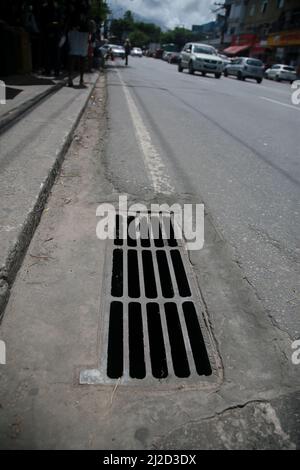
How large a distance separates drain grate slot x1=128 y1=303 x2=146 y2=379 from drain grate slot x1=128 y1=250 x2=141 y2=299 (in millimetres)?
131

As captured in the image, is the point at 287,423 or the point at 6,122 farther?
the point at 6,122

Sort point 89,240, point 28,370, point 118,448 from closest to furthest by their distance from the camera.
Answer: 1. point 118,448
2. point 28,370
3. point 89,240

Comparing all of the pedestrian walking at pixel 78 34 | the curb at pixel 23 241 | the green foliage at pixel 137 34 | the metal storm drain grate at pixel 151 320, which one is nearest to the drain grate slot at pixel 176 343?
the metal storm drain grate at pixel 151 320

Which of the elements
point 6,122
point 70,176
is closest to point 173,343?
point 70,176

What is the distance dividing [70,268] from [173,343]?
0.81 meters

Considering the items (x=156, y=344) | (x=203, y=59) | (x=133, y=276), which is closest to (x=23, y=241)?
(x=133, y=276)

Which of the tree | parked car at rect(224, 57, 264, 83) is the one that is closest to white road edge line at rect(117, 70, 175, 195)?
parked car at rect(224, 57, 264, 83)

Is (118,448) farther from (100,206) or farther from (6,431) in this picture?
(100,206)

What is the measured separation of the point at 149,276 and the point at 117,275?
0.71 ft

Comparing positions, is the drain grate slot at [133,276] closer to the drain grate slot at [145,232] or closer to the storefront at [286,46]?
the drain grate slot at [145,232]

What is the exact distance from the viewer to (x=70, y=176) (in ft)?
12.3

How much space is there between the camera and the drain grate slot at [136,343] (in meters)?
1.68

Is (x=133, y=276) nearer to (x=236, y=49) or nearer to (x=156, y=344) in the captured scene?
(x=156, y=344)

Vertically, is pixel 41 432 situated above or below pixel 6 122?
below
